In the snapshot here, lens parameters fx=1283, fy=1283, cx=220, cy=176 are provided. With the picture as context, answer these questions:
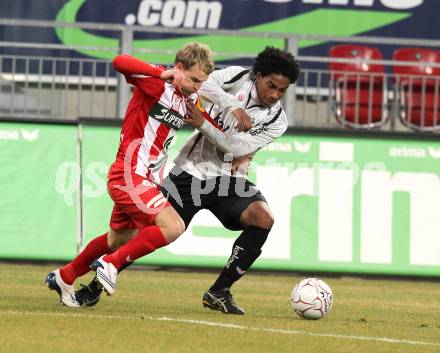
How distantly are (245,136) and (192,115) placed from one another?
0.77 m

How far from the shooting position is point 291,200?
14633 millimetres

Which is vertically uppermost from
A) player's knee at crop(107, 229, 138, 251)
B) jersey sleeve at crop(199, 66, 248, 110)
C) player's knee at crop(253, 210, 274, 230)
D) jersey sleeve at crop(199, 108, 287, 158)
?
jersey sleeve at crop(199, 66, 248, 110)

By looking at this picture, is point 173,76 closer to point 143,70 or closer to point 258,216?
point 143,70

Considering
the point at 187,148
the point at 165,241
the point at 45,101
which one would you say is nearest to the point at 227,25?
the point at 45,101

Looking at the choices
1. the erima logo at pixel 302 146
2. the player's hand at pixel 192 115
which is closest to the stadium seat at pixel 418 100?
the erima logo at pixel 302 146

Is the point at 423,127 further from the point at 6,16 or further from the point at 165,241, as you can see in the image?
the point at 165,241

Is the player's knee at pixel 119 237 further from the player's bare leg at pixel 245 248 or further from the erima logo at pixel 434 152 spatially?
the erima logo at pixel 434 152

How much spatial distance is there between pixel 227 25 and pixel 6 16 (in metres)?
3.19

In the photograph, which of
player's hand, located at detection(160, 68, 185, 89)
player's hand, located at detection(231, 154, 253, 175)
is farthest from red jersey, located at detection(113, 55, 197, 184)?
player's hand, located at detection(231, 154, 253, 175)

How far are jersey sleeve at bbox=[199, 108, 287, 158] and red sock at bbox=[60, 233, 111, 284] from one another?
1109 mm

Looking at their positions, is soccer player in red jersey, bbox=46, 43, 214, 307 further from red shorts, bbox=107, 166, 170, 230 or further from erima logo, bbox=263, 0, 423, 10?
erima logo, bbox=263, 0, 423, 10

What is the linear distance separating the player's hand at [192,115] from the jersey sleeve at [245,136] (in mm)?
75

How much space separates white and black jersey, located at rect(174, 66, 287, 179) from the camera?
9.76 m

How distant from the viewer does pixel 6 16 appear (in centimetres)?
1811
